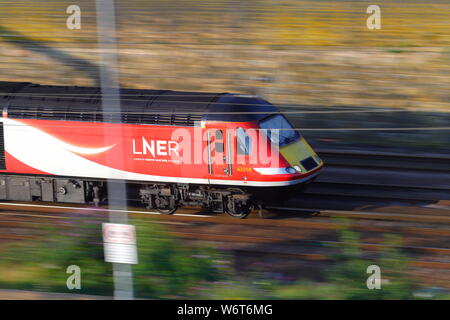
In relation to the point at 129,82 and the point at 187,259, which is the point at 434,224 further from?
the point at 129,82

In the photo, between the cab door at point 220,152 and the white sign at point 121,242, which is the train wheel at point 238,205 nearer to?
the cab door at point 220,152

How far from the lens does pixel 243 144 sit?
15.7m

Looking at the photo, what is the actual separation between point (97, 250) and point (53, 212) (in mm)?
4233

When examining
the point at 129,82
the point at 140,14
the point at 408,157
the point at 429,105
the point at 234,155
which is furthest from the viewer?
the point at 140,14

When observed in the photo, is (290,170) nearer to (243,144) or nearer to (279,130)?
(279,130)

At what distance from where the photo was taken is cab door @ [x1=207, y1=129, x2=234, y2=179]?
1573 centimetres

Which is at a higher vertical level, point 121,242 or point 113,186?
point 113,186

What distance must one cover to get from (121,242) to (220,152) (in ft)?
20.4

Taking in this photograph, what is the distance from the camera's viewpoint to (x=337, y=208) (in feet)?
57.8

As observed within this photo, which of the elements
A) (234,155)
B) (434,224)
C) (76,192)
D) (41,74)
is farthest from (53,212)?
(41,74)

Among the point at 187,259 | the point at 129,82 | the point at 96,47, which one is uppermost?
the point at 96,47

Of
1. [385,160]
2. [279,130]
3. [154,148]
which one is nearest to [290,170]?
[279,130]

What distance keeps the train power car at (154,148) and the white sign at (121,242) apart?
5178mm

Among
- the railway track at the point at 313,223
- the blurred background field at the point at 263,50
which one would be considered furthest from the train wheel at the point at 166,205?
the blurred background field at the point at 263,50
